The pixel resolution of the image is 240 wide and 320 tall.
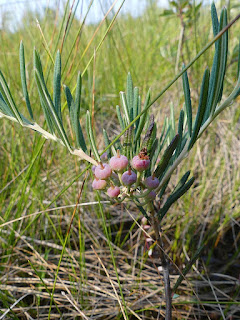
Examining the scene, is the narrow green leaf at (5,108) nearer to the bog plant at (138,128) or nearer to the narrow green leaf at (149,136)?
the bog plant at (138,128)

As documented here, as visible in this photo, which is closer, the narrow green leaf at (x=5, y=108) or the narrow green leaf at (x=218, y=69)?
the narrow green leaf at (x=218, y=69)

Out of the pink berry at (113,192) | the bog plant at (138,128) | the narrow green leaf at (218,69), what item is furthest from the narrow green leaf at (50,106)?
the narrow green leaf at (218,69)

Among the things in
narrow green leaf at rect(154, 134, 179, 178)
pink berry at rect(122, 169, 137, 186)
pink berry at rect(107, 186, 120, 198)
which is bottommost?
pink berry at rect(107, 186, 120, 198)

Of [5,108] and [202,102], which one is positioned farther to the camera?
[5,108]

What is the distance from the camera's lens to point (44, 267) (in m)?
1.01

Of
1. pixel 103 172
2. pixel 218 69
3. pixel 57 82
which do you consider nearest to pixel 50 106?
pixel 57 82

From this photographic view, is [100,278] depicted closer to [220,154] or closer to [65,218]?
[65,218]

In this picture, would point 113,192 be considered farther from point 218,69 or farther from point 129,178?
point 218,69

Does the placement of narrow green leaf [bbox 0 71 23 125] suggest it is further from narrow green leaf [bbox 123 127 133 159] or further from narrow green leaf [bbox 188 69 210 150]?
narrow green leaf [bbox 188 69 210 150]

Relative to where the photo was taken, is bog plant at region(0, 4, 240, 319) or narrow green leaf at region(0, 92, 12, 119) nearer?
bog plant at region(0, 4, 240, 319)

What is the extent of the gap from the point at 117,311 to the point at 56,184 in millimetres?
617

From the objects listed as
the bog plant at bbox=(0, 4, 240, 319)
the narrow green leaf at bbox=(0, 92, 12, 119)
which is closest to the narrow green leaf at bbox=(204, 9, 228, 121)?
the bog plant at bbox=(0, 4, 240, 319)

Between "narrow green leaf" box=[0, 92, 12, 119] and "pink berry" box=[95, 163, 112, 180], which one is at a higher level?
"narrow green leaf" box=[0, 92, 12, 119]

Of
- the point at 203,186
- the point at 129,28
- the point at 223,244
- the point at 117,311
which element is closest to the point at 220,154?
the point at 203,186
